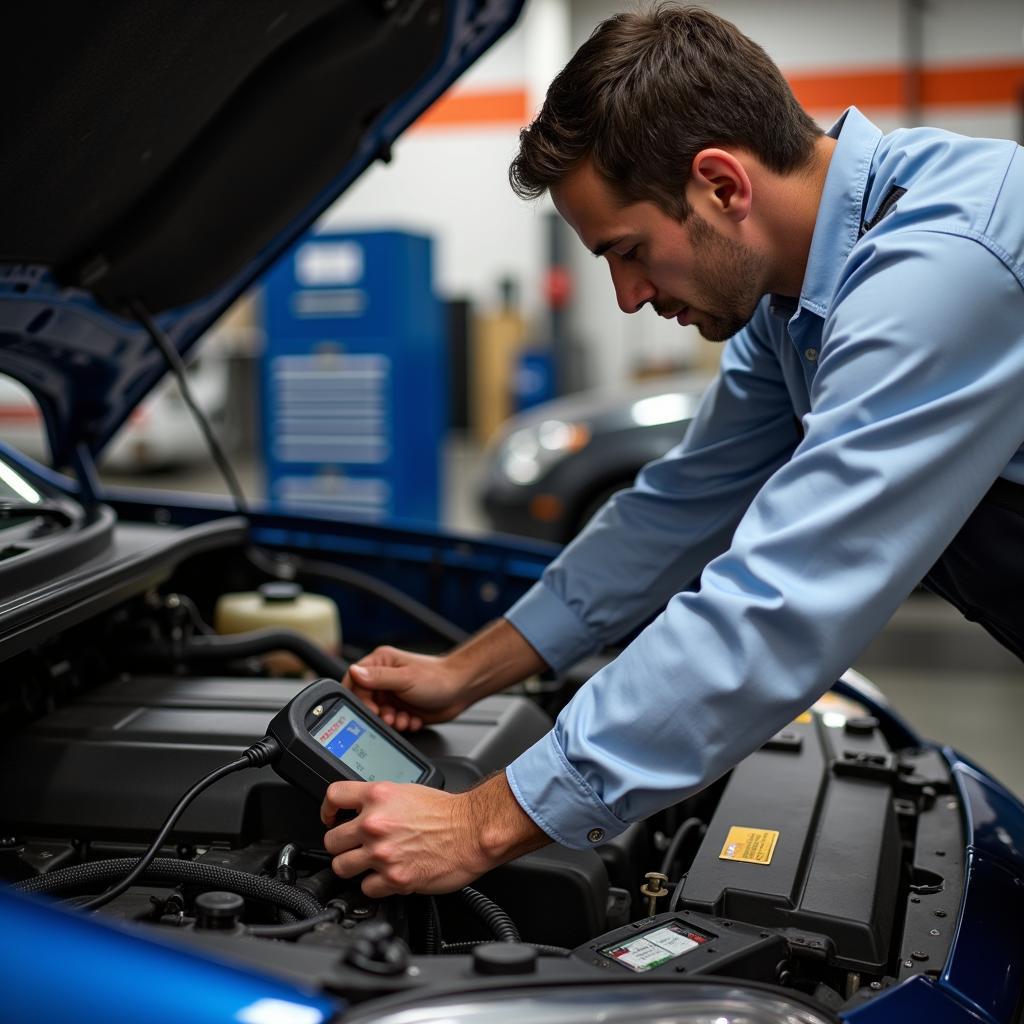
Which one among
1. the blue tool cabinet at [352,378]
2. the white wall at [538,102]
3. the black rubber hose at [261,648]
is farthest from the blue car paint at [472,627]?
the white wall at [538,102]

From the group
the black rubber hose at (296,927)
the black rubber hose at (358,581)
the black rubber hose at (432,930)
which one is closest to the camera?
the black rubber hose at (296,927)

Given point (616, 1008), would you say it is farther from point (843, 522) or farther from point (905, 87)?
point (905, 87)

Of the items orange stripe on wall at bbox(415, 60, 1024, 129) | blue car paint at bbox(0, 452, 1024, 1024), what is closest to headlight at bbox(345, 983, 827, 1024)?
blue car paint at bbox(0, 452, 1024, 1024)

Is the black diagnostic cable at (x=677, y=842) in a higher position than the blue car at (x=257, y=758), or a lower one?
lower

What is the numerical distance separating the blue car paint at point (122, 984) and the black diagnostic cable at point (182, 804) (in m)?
0.34

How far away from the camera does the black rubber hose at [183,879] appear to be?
119 cm

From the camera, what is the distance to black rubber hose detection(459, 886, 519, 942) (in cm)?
120

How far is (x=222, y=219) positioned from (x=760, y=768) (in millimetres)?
1132

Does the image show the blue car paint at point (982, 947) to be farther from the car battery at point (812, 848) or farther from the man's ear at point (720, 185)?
the man's ear at point (720, 185)

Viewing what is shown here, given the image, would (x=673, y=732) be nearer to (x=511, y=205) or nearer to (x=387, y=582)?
(x=387, y=582)

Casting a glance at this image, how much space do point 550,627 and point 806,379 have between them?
1.61 feet

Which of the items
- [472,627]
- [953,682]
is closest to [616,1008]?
[472,627]

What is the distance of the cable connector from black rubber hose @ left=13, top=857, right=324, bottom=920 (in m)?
0.12

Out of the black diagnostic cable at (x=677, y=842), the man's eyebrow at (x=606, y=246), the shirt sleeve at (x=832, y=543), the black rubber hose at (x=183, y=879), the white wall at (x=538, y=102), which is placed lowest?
the black diagnostic cable at (x=677, y=842)
